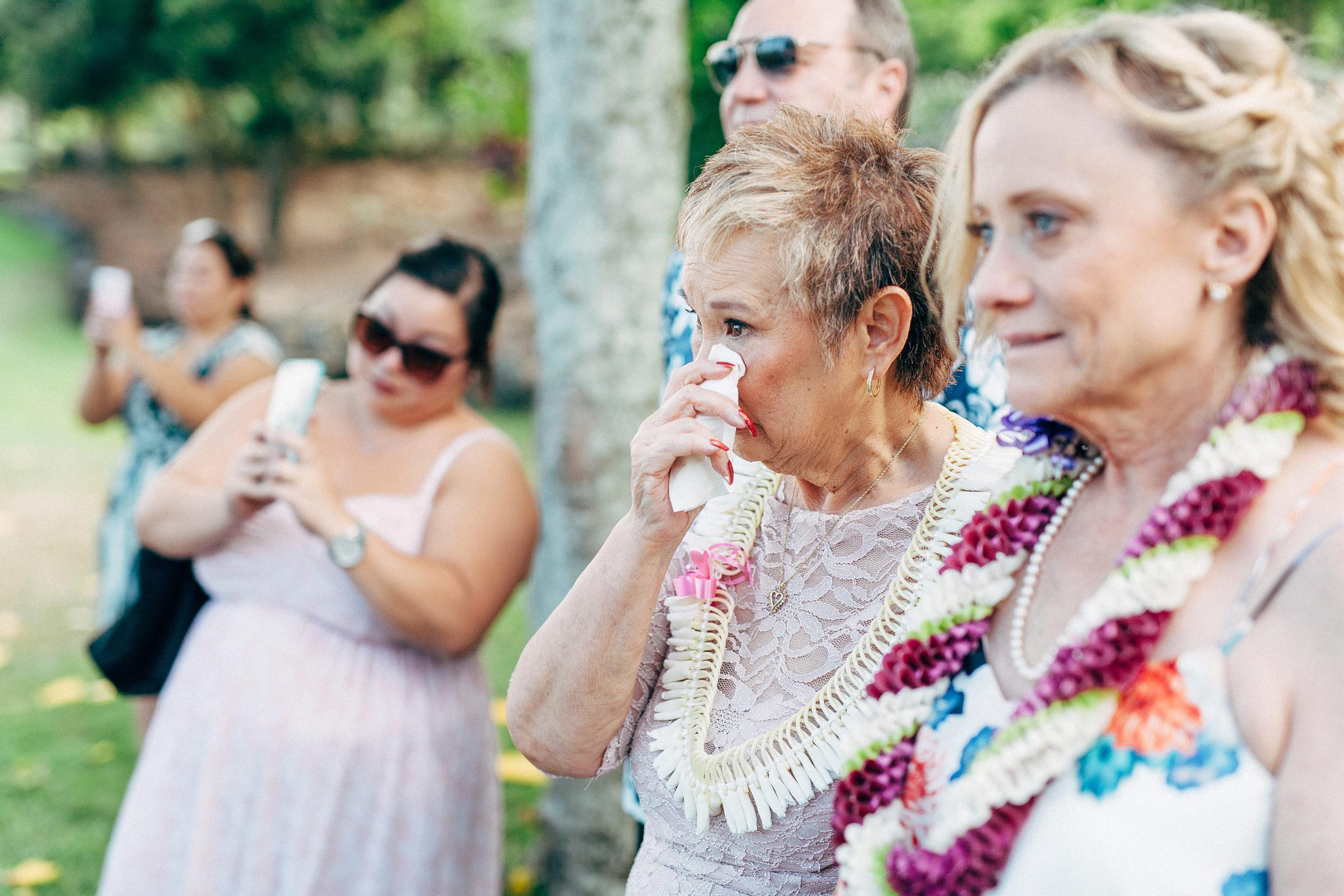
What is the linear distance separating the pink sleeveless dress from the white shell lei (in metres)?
1.29

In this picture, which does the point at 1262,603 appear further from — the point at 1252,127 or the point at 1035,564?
the point at 1252,127

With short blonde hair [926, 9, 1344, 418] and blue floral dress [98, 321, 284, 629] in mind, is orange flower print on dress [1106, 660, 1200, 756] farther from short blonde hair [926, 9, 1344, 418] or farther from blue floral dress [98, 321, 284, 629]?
blue floral dress [98, 321, 284, 629]

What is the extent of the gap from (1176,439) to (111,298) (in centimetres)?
494

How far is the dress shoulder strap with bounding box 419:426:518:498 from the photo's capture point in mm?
3229

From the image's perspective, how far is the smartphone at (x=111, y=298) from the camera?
5.18m

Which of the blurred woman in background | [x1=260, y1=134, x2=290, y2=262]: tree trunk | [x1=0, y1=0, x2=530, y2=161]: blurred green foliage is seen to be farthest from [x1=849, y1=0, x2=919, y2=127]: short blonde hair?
[x1=260, y1=134, x2=290, y2=262]: tree trunk

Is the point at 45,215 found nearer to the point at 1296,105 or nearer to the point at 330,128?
the point at 330,128

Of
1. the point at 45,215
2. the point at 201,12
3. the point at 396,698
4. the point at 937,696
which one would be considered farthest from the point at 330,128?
the point at 937,696

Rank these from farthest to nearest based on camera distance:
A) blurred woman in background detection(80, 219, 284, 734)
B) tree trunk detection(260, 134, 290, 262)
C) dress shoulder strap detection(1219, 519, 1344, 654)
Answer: tree trunk detection(260, 134, 290, 262)
blurred woman in background detection(80, 219, 284, 734)
dress shoulder strap detection(1219, 519, 1344, 654)

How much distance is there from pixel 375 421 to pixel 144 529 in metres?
0.72

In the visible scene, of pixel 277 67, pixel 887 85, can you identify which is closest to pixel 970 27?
pixel 277 67

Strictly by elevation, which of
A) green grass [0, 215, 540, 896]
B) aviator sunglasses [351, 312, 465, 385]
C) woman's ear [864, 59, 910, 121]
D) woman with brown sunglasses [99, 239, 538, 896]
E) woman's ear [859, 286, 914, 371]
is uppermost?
woman's ear [864, 59, 910, 121]

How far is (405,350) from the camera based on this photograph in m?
3.22

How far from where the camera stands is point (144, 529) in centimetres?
332
